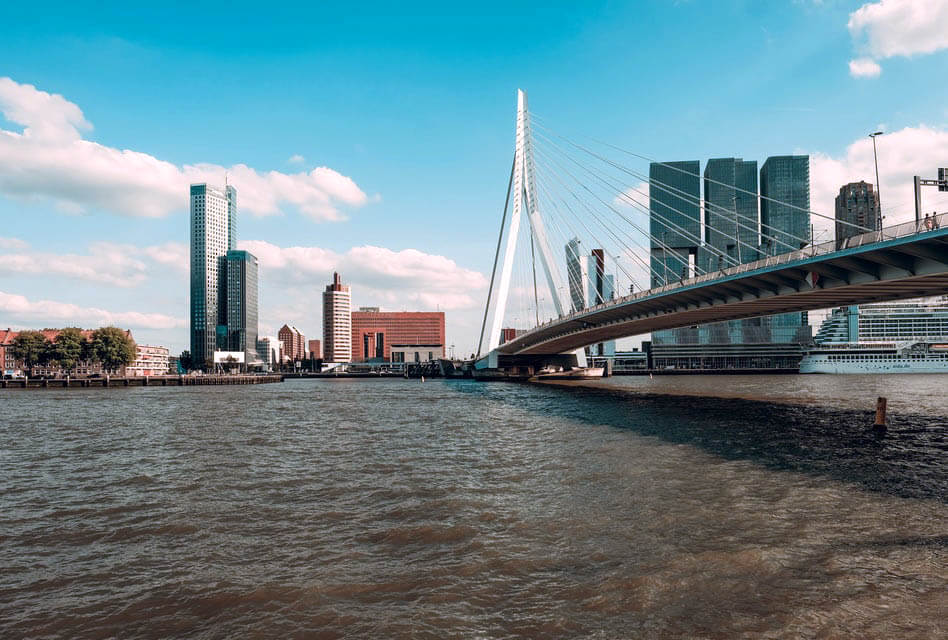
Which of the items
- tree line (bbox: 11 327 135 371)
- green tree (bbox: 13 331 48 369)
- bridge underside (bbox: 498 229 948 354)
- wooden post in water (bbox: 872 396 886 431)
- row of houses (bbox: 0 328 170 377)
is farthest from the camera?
row of houses (bbox: 0 328 170 377)

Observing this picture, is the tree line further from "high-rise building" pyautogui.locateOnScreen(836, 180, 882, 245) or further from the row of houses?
"high-rise building" pyautogui.locateOnScreen(836, 180, 882, 245)

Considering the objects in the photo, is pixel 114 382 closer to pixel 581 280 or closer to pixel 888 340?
pixel 581 280

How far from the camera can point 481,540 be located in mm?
10711

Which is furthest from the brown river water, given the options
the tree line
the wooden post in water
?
the tree line

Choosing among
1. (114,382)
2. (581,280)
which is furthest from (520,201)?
(114,382)

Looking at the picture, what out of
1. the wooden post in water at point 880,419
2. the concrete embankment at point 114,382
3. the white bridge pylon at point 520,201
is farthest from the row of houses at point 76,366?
the wooden post in water at point 880,419

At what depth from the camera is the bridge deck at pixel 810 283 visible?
24.3 m

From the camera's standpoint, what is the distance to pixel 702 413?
34.3m

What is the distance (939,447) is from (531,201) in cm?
6054

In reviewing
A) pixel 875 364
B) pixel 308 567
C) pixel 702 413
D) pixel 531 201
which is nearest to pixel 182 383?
pixel 531 201

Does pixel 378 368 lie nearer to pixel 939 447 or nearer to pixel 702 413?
pixel 702 413

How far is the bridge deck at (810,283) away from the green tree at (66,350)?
307ft

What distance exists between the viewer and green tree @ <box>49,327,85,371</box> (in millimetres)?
100000

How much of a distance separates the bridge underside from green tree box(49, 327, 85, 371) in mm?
91155
